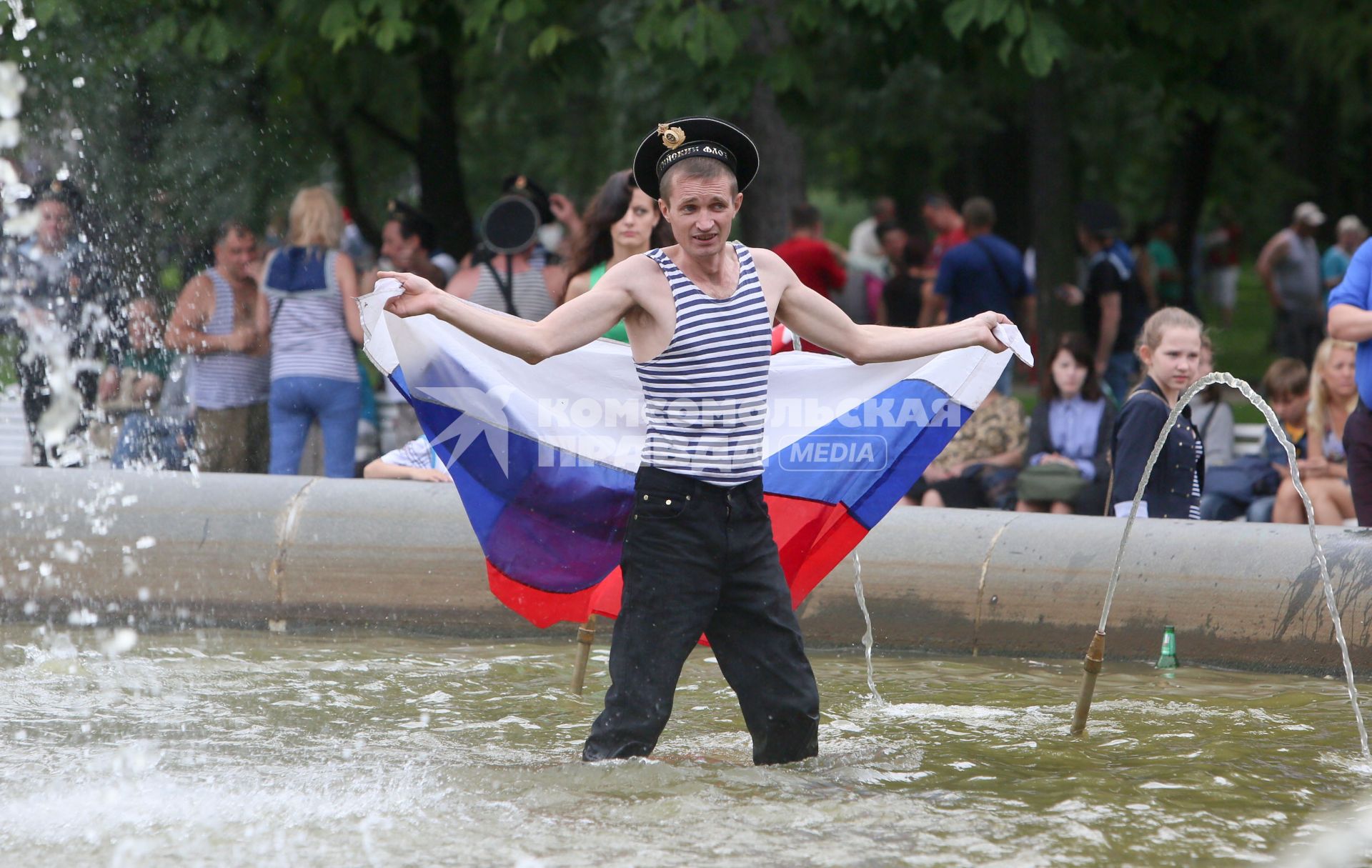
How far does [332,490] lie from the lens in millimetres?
7633

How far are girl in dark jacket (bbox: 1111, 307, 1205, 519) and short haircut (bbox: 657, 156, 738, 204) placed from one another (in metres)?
2.46

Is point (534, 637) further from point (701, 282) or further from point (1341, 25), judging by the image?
point (1341, 25)

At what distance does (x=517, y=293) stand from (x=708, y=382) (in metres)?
4.95

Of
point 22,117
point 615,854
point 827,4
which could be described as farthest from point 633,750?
point 22,117

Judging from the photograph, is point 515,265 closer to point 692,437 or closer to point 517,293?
point 517,293

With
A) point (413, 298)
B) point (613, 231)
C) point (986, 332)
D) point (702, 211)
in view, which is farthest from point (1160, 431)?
point (413, 298)

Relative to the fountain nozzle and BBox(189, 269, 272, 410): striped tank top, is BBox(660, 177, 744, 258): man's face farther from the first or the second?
BBox(189, 269, 272, 410): striped tank top

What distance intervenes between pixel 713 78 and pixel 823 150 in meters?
15.3

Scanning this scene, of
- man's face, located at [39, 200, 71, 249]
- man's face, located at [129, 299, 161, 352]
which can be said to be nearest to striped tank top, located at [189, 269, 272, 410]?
man's face, located at [129, 299, 161, 352]

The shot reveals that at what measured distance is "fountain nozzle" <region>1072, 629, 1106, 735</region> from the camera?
18.7ft

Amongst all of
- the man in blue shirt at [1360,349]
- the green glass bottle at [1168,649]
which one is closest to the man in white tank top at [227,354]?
the green glass bottle at [1168,649]

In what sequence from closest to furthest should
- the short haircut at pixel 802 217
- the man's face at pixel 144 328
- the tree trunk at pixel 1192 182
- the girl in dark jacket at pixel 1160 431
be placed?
the girl in dark jacket at pixel 1160 431 → the man's face at pixel 144 328 → the short haircut at pixel 802 217 → the tree trunk at pixel 1192 182

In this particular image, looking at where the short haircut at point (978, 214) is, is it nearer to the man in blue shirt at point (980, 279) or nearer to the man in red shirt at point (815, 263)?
the man in blue shirt at point (980, 279)

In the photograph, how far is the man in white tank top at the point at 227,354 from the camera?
9758mm
